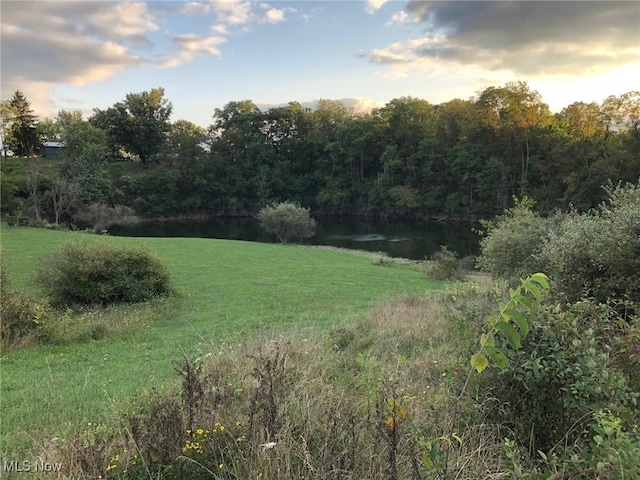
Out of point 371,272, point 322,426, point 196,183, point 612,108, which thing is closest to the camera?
point 322,426

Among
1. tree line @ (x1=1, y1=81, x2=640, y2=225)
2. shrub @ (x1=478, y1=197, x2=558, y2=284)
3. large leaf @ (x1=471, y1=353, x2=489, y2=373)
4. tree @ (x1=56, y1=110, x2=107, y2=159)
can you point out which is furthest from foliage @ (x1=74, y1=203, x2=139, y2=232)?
large leaf @ (x1=471, y1=353, x2=489, y2=373)

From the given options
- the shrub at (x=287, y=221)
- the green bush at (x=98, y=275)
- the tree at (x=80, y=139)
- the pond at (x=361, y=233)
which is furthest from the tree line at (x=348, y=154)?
the green bush at (x=98, y=275)

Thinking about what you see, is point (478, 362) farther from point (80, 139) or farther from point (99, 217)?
point (80, 139)

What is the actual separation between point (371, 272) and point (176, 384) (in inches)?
632

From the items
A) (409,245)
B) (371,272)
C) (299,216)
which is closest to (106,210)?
(299,216)

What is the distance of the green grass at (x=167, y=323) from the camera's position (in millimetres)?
4770

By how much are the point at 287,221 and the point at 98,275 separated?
24541 mm

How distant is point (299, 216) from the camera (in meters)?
36.1

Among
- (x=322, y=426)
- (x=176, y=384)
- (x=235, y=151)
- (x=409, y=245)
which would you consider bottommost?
(x=409, y=245)

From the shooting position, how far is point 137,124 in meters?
71.0

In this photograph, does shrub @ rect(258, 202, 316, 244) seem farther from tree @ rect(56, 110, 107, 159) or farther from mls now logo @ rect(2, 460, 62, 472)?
mls now logo @ rect(2, 460, 62, 472)

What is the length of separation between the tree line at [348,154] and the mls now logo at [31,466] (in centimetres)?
4139

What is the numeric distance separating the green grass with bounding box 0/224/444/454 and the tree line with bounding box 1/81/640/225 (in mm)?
29001

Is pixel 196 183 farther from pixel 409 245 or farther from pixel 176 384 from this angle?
pixel 176 384
